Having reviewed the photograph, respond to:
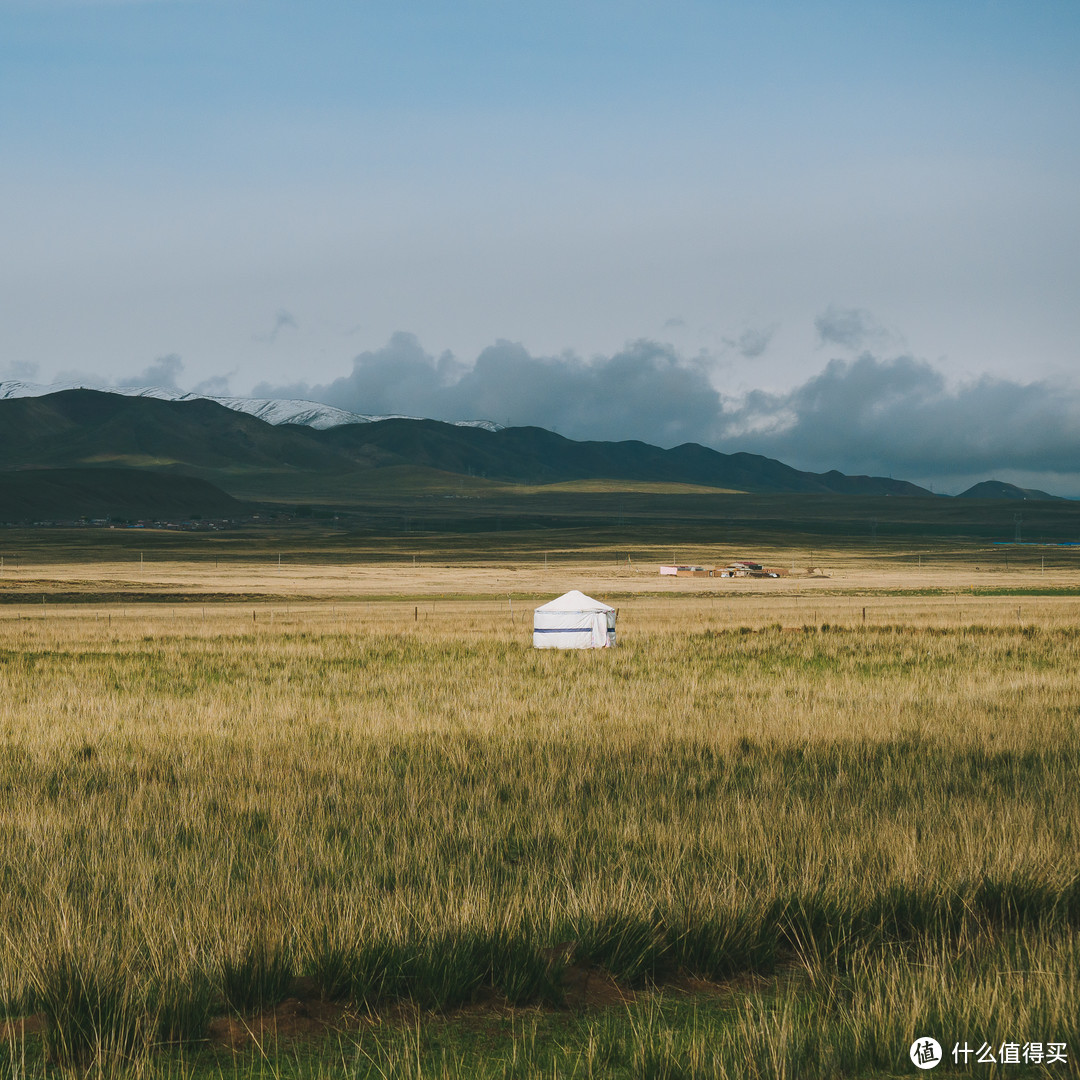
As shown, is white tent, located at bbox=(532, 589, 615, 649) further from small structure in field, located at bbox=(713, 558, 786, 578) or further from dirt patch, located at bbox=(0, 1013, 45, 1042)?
small structure in field, located at bbox=(713, 558, 786, 578)

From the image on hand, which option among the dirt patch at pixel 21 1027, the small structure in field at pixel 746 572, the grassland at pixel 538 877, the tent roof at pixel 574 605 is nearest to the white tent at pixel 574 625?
the tent roof at pixel 574 605

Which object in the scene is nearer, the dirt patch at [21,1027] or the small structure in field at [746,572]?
the dirt patch at [21,1027]

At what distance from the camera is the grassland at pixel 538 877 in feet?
18.3

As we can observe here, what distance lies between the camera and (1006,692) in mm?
22469

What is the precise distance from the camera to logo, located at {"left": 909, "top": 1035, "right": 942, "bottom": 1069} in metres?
5.07

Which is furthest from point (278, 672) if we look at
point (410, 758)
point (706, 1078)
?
point (706, 1078)

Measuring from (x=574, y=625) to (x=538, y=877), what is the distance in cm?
2706

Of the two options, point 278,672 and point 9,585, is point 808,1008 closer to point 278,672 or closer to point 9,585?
point 278,672

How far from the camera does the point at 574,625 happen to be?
34.9 meters

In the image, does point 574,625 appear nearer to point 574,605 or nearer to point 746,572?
point 574,605

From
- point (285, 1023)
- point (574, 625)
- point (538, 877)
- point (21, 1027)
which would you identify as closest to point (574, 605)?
point (574, 625)

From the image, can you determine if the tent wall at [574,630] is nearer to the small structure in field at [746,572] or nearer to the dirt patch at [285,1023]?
the dirt patch at [285,1023]

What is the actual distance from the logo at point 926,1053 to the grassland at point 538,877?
0.09m

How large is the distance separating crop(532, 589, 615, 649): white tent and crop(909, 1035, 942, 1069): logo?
29267 millimetres
